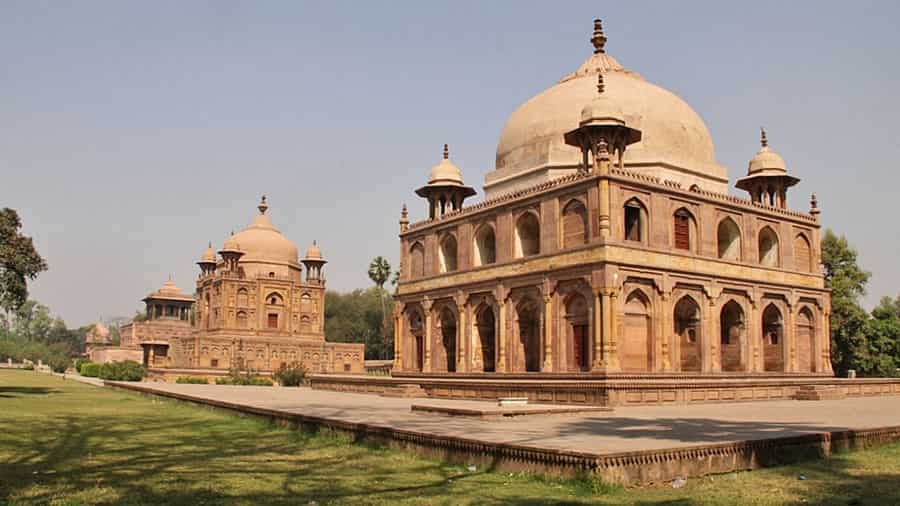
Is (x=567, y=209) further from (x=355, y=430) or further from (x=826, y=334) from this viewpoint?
(x=355, y=430)

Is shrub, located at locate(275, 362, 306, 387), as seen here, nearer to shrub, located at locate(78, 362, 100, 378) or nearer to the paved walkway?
shrub, located at locate(78, 362, 100, 378)

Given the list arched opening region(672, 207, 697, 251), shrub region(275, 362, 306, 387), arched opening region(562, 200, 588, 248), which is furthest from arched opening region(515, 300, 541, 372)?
shrub region(275, 362, 306, 387)

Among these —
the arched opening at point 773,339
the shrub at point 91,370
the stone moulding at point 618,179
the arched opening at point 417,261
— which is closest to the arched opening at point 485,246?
the stone moulding at point 618,179

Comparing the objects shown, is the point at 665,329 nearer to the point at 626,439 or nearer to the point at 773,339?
the point at 773,339

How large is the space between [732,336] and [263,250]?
42235 mm

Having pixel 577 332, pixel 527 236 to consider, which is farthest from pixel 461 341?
pixel 577 332

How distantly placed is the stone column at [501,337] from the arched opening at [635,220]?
5542 millimetres

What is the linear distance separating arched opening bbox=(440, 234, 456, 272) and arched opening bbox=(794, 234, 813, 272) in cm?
1431

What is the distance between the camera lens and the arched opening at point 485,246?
1348 inches

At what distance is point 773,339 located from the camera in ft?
109

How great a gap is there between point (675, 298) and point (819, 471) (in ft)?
62.5

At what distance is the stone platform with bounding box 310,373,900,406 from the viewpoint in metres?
23.2

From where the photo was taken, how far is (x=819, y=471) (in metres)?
10.5

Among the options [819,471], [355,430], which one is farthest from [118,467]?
[819,471]
